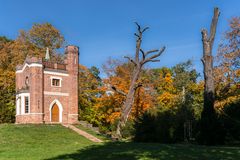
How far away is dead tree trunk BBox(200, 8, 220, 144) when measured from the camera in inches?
719

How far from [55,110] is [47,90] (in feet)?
7.78

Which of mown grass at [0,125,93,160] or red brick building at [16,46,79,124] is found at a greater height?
red brick building at [16,46,79,124]

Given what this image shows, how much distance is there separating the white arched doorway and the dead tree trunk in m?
20.3

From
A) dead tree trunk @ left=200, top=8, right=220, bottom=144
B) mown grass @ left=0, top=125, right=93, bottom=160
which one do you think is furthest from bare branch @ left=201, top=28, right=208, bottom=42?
mown grass @ left=0, top=125, right=93, bottom=160

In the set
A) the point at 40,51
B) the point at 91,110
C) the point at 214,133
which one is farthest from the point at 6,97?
the point at 214,133

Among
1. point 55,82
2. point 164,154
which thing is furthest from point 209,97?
point 55,82

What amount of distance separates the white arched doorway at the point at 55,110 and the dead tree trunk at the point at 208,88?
800 inches

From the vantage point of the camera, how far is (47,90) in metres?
35.0

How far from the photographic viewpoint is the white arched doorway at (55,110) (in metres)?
35.2

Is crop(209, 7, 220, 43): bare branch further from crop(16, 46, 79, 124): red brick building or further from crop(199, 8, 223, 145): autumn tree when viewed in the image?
crop(16, 46, 79, 124): red brick building

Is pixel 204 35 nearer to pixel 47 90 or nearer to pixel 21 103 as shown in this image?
pixel 47 90

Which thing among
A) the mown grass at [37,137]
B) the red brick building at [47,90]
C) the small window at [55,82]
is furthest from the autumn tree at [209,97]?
the small window at [55,82]

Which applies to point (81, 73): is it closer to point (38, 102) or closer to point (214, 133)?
point (38, 102)

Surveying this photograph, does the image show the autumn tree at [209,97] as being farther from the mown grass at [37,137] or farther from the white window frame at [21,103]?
the white window frame at [21,103]
